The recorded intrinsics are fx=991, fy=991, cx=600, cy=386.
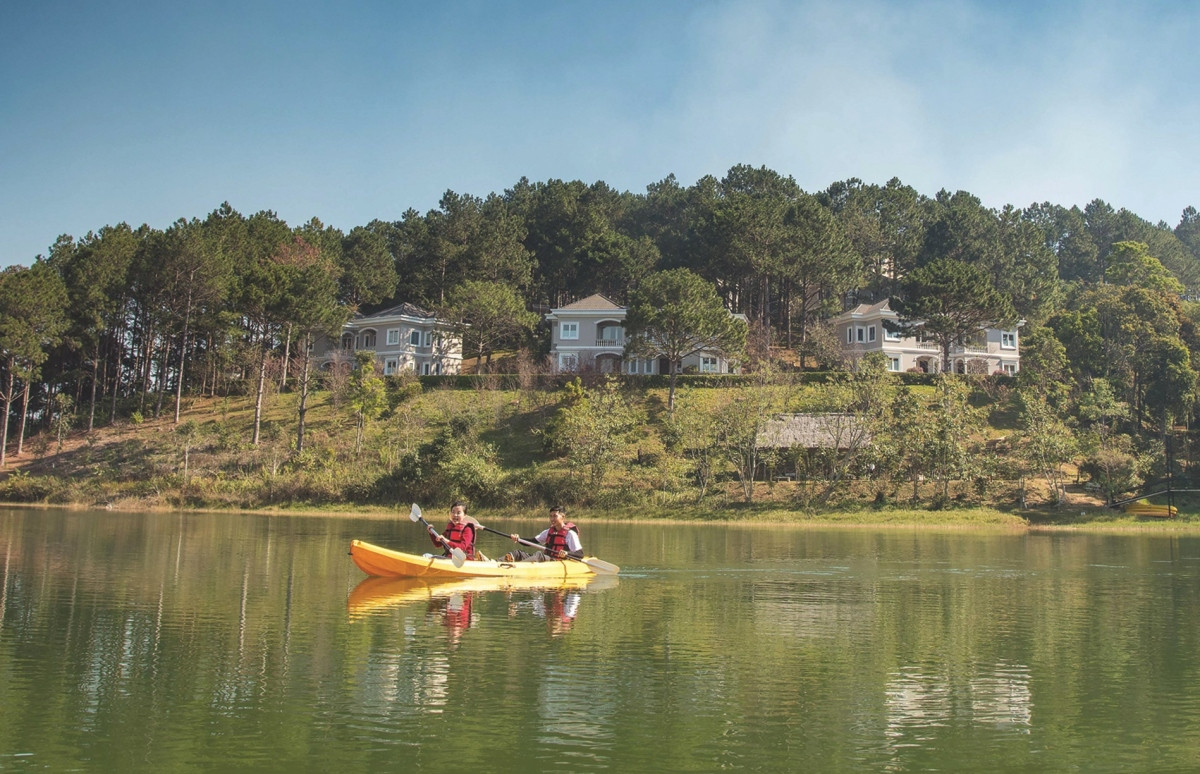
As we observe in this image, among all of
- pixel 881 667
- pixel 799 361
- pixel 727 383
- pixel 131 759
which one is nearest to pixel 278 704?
pixel 131 759

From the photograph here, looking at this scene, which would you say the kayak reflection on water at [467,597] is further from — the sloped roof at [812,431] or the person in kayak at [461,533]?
the sloped roof at [812,431]

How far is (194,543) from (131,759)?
24.0m

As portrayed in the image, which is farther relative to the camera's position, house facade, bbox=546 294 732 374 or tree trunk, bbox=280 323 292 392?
house facade, bbox=546 294 732 374

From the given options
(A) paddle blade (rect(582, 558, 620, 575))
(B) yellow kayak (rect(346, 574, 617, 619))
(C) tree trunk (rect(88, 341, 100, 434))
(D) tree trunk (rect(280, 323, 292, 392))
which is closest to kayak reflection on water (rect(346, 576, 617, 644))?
(B) yellow kayak (rect(346, 574, 617, 619))

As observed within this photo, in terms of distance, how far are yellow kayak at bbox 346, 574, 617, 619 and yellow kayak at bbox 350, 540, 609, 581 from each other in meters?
0.11

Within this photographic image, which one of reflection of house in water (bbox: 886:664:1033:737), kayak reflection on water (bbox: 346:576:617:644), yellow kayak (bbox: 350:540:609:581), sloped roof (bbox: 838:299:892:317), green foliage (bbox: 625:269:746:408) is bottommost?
reflection of house in water (bbox: 886:664:1033:737)

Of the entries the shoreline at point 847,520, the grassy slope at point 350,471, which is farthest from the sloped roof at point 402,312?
the shoreline at point 847,520

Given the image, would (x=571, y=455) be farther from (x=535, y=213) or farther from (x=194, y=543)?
(x=535, y=213)

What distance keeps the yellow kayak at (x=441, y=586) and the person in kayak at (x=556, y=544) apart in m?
0.76

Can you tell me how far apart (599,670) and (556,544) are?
473 inches

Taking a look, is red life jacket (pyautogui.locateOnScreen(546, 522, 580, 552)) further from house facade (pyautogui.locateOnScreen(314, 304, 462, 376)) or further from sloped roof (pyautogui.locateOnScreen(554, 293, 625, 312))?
house facade (pyautogui.locateOnScreen(314, 304, 462, 376))

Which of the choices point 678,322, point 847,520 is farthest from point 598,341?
point 847,520

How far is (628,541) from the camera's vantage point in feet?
120

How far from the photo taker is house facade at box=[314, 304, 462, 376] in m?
79.6
